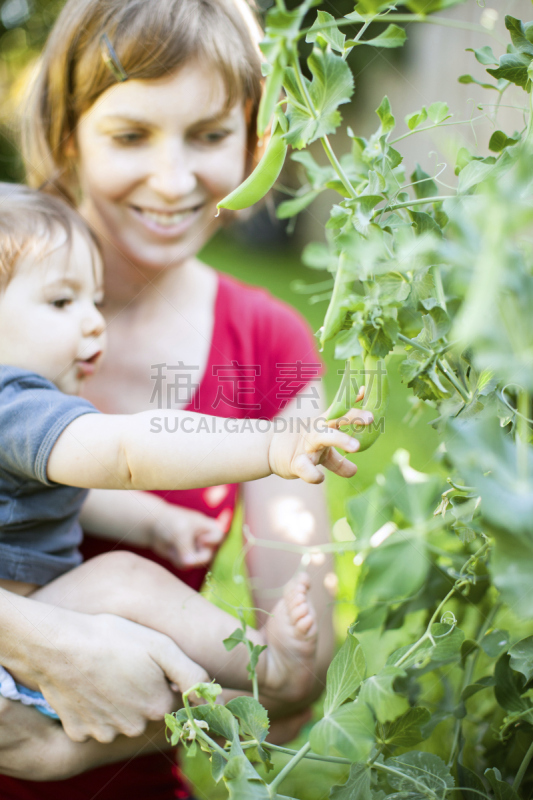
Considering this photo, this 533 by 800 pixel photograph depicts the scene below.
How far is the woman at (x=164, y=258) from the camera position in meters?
0.71

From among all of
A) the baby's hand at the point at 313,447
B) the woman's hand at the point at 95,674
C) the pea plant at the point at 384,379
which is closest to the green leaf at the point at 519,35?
the pea plant at the point at 384,379

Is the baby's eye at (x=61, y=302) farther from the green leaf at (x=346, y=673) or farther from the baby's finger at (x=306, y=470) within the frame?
the green leaf at (x=346, y=673)

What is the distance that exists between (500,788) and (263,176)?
1.28ft

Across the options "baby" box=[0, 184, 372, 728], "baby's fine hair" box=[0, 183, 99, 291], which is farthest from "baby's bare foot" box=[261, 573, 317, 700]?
"baby's fine hair" box=[0, 183, 99, 291]

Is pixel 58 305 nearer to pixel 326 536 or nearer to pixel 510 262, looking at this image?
pixel 326 536

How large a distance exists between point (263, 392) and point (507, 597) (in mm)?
770

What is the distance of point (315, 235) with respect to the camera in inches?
171

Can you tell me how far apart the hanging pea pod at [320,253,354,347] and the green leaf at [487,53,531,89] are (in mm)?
159

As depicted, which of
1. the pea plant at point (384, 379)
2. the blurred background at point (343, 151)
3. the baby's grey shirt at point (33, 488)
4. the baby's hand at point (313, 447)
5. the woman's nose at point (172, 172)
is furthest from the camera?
the blurred background at point (343, 151)

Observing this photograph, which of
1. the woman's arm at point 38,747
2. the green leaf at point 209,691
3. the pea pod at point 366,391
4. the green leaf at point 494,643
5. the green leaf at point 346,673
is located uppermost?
the pea pod at point 366,391

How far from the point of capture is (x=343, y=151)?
3773 mm

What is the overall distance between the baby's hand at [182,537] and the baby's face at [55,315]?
0.23 metres

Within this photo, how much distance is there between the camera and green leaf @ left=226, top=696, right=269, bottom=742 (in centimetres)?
38

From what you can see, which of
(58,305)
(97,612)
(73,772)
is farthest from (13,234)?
(73,772)
